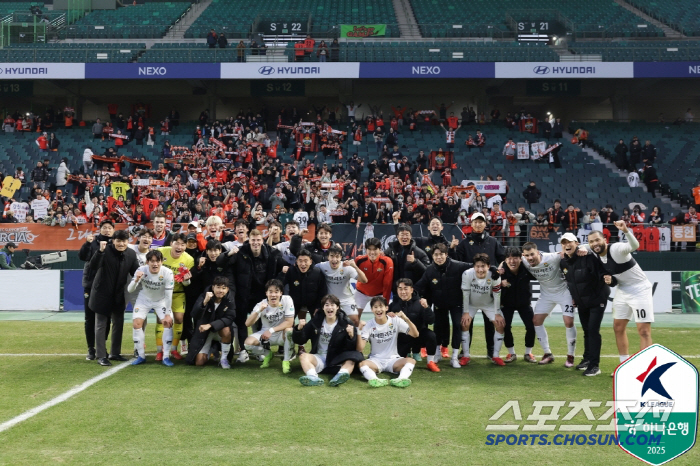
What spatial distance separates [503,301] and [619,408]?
142 inches

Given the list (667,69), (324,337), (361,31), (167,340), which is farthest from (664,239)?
(361,31)

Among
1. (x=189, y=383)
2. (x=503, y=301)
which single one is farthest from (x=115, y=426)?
(x=503, y=301)

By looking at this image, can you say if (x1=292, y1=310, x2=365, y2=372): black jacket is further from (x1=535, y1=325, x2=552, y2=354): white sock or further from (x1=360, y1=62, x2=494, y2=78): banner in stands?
(x1=360, y1=62, x2=494, y2=78): banner in stands

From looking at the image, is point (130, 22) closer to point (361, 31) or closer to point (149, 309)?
point (361, 31)

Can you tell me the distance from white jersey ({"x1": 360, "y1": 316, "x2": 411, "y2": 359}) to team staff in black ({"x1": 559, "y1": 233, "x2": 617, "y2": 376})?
238cm

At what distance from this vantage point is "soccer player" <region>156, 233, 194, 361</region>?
9.26 m

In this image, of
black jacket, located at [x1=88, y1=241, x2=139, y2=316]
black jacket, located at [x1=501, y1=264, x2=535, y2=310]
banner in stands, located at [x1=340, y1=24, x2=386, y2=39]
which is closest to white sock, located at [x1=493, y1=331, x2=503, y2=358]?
black jacket, located at [x1=501, y1=264, x2=535, y2=310]

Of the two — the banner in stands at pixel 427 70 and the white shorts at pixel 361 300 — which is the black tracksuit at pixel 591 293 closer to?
the white shorts at pixel 361 300

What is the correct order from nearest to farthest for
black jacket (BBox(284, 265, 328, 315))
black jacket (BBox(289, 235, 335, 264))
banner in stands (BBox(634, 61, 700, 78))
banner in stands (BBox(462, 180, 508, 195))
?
black jacket (BBox(284, 265, 328, 315)), black jacket (BBox(289, 235, 335, 264)), banner in stands (BBox(462, 180, 508, 195)), banner in stands (BBox(634, 61, 700, 78))

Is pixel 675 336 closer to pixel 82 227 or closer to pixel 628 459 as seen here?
pixel 628 459

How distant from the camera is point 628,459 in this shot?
16.9 feet

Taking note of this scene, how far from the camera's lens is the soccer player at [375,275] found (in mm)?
9484

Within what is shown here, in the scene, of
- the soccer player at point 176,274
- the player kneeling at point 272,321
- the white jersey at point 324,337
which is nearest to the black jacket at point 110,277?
the soccer player at point 176,274

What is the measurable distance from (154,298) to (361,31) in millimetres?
27102
